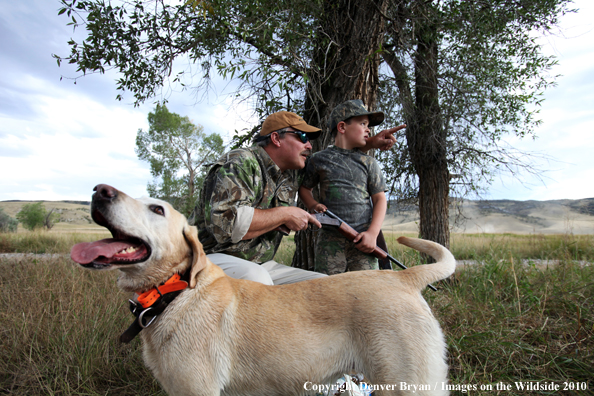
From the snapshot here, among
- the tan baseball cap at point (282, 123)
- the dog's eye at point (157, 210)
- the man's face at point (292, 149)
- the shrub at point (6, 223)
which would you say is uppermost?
the tan baseball cap at point (282, 123)

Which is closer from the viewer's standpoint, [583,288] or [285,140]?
[285,140]

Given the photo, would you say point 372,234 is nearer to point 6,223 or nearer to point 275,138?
point 275,138

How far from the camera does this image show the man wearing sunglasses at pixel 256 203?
2559 mm

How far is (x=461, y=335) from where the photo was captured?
320 centimetres

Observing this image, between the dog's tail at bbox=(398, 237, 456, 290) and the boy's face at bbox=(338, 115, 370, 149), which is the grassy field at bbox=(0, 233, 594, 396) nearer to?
the dog's tail at bbox=(398, 237, 456, 290)

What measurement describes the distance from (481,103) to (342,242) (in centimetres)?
495

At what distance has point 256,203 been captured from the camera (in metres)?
3.00

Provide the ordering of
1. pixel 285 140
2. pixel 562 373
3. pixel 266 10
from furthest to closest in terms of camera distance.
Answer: pixel 266 10 → pixel 285 140 → pixel 562 373

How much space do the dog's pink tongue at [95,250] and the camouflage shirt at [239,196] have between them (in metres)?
0.91

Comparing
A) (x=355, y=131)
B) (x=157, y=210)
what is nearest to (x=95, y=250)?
(x=157, y=210)

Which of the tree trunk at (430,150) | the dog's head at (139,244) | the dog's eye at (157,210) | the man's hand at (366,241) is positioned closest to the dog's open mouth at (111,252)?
the dog's head at (139,244)

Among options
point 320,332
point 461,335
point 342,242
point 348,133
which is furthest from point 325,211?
point 461,335

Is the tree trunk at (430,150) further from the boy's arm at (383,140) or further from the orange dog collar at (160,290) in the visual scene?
the orange dog collar at (160,290)

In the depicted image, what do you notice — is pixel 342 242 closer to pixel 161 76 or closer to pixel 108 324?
pixel 108 324
